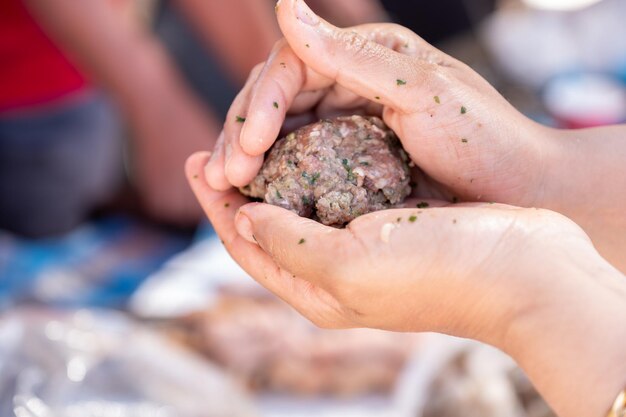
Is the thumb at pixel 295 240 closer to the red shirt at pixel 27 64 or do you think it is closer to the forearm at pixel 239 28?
the red shirt at pixel 27 64

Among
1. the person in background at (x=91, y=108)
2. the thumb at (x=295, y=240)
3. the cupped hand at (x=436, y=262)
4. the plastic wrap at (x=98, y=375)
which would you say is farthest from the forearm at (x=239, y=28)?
the cupped hand at (x=436, y=262)

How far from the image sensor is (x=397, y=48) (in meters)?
1.53

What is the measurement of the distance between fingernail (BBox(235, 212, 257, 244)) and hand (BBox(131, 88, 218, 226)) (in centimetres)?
193

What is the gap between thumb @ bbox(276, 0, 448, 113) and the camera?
4.34ft

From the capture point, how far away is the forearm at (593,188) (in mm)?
1546

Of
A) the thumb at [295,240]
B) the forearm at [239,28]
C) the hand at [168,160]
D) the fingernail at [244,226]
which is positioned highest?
the thumb at [295,240]

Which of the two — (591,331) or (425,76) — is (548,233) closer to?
(591,331)

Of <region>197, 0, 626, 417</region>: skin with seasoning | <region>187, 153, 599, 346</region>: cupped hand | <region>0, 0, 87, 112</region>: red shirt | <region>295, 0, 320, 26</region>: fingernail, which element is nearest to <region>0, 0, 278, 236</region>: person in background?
<region>0, 0, 87, 112</region>: red shirt

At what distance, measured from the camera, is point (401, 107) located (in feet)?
4.58

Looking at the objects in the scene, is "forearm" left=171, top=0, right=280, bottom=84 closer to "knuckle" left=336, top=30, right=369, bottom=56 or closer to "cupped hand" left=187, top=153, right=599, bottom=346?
"knuckle" left=336, top=30, right=369, bottom=56

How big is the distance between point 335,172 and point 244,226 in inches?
8.4

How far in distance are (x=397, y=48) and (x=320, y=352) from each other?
117cm

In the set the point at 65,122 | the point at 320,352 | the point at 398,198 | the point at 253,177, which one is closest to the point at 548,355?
the point at 398,198

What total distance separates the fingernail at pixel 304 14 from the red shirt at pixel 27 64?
5.69ft
